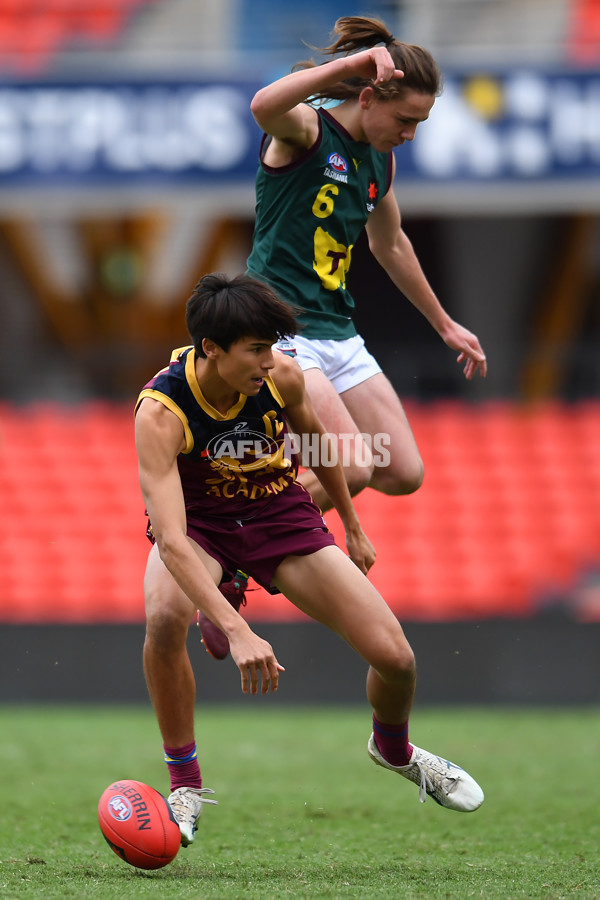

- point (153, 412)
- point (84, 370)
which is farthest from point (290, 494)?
point (84, 370)

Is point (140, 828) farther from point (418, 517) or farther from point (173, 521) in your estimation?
point (418, 517)

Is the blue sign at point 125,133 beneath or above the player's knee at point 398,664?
above

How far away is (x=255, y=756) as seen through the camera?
8.32m

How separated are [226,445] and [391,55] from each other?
166cm

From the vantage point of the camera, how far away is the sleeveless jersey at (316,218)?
4852 mm

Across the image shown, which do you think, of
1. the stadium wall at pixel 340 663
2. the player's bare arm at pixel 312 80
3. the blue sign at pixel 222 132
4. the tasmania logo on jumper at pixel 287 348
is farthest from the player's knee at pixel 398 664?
the blue sign at pixel 222 132

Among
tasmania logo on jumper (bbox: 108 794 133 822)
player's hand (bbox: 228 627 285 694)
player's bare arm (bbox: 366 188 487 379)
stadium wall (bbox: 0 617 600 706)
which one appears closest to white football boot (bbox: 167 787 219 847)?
tasmania logo on jumper (bbox: 108 794 133 822)

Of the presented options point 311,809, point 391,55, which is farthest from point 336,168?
point 311,809

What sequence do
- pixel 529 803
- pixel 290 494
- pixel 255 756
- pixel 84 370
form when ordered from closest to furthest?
pixel 290 494, pixel 529 803, pixel 255 756, pixel 84 370

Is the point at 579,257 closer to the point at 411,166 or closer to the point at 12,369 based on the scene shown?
the point at 411,166

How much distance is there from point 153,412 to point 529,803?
11.5 ft

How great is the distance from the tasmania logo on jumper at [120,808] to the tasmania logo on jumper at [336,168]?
2.61 metres

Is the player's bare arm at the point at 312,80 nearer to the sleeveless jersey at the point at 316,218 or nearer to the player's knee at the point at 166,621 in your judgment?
the sleeveless jersey at the point at 316,218

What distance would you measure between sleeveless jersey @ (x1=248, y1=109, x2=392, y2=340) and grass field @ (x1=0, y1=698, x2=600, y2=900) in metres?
2.21
